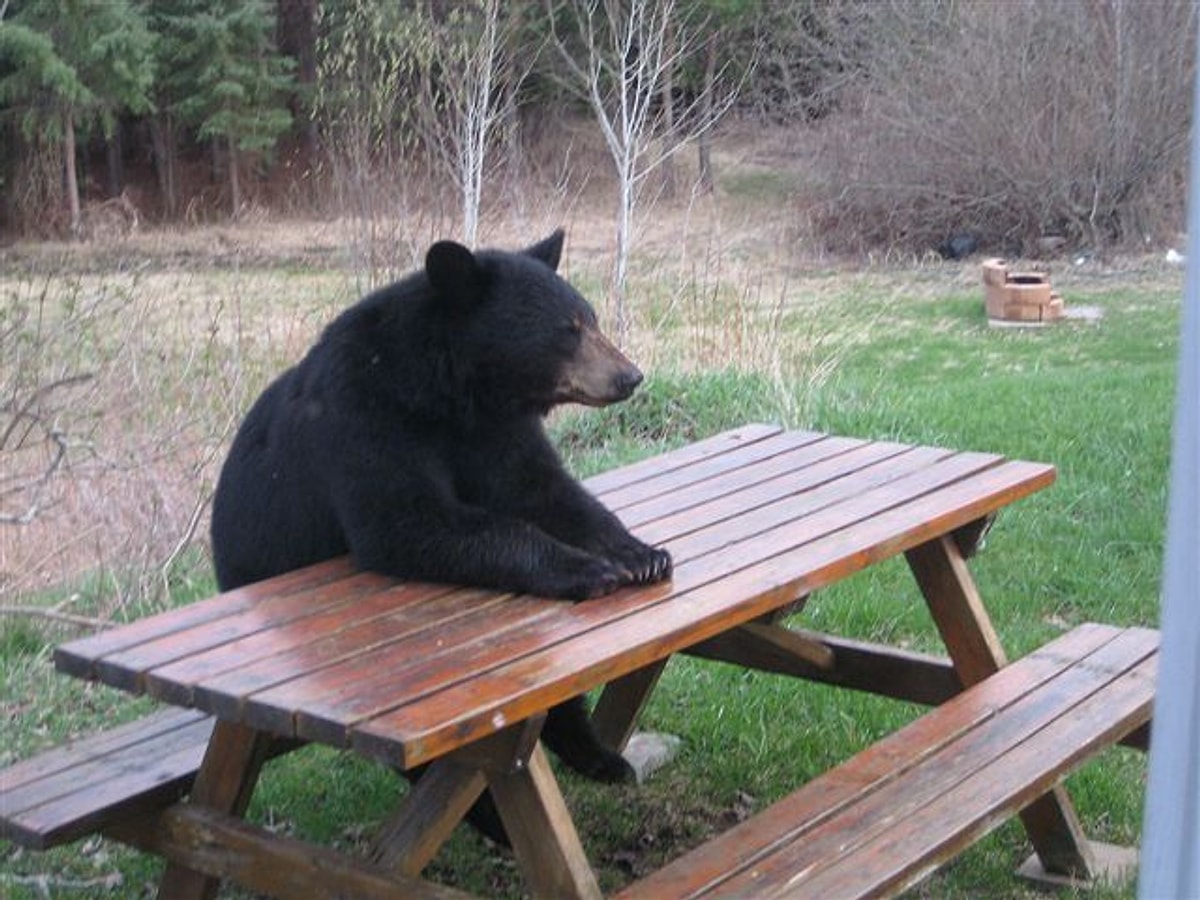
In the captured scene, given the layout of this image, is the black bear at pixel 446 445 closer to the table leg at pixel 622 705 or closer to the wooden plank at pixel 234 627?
the wooden plank at pixel 234 627

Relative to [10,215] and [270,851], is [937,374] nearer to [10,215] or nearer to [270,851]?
[270,851]

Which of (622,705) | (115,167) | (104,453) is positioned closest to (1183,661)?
(622,705)

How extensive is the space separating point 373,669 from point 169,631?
1.42 ft

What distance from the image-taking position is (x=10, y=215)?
26.1 meters

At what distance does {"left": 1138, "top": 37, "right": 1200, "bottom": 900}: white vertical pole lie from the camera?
128 centimetres

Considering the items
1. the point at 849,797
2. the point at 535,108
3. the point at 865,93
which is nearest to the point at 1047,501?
the point at 849,797

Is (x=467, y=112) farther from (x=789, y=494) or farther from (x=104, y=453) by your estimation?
(x=789, y=494)

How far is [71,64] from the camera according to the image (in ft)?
80.2

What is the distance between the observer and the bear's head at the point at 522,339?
329cm

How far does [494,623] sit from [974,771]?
1.01 metres

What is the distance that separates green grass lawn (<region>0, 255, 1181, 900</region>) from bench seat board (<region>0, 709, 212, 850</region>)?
50cm

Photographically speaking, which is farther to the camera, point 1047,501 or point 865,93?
point 865,93

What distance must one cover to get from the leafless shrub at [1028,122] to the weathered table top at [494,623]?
15.1 metres

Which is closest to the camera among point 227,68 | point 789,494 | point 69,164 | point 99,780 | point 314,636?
point 314,636
